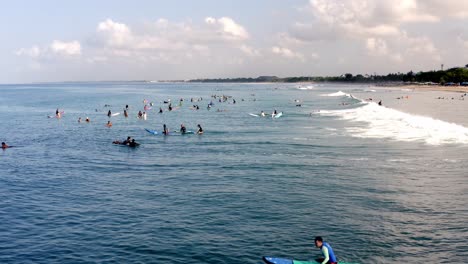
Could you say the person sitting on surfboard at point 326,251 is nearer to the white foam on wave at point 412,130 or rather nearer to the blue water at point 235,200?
the blue water at point 235,200

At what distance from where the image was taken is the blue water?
2152 cm

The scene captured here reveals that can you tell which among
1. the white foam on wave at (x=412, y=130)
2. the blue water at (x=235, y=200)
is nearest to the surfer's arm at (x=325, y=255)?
the blue water at (x=235, y=200)

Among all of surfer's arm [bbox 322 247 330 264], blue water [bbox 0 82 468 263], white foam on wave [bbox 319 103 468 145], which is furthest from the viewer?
white foam on wave [bbox 319 103 468 145]

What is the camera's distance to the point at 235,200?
29016 mm

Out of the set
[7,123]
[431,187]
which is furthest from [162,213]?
[7,123]

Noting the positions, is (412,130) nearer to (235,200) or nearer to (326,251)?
(235,200)

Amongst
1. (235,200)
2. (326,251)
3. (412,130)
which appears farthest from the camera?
(412,130)

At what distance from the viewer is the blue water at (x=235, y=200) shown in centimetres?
2152

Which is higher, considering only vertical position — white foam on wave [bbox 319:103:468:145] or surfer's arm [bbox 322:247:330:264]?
white foam on wave [bbox 319:103:468:145]

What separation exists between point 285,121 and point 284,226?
53913 mm

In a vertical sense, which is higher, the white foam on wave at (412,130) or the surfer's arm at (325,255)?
the white foam on wave at (412,130)

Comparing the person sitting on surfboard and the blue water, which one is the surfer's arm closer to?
the person sitting on surfboard

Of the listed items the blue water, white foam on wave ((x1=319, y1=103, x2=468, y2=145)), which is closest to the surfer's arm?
the blue water

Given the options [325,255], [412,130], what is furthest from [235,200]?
[412,130]
